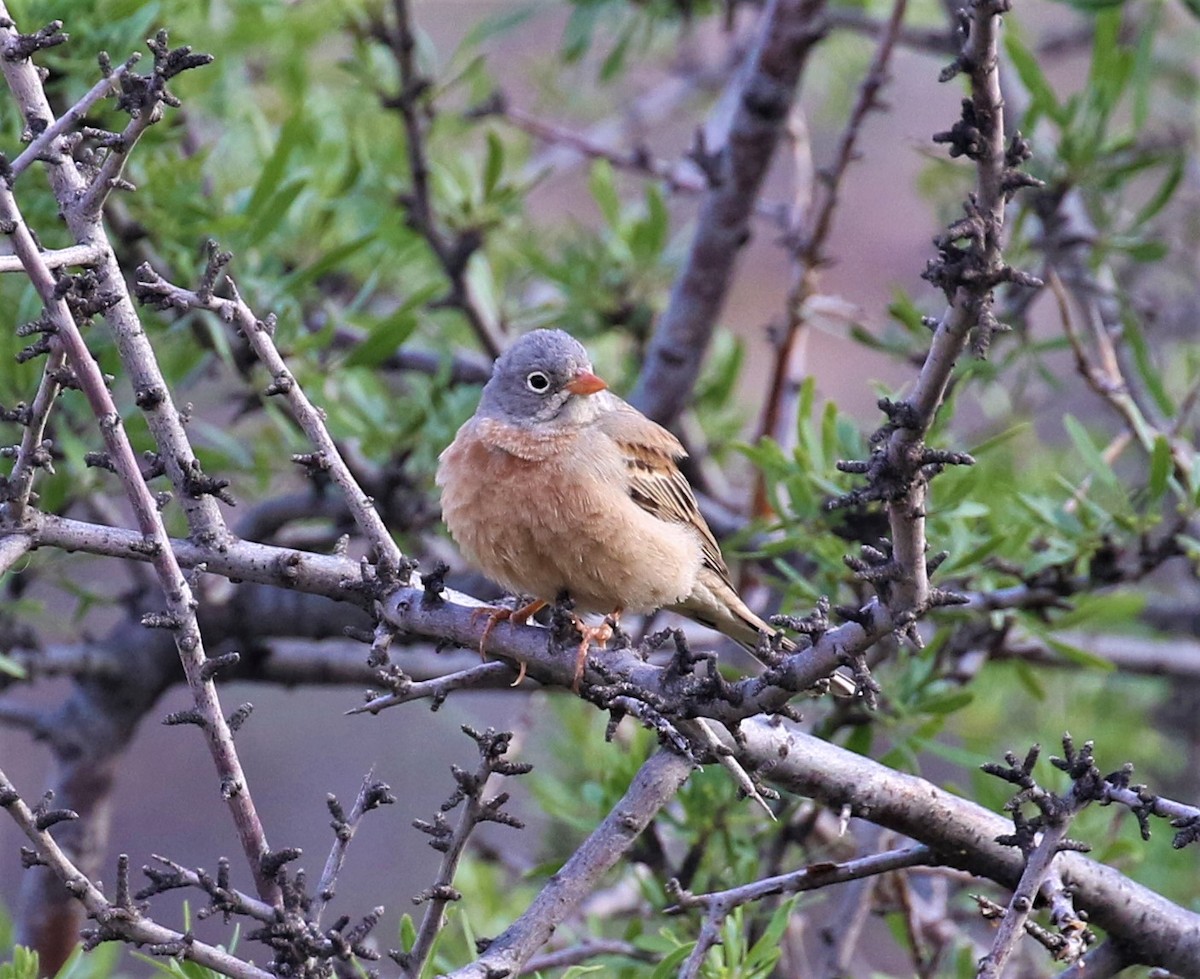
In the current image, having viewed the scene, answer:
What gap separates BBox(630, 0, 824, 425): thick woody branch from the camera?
576cm

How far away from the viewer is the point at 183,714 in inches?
102

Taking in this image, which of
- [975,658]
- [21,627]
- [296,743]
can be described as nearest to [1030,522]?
[975,658]

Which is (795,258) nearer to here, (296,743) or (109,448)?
(109,448)

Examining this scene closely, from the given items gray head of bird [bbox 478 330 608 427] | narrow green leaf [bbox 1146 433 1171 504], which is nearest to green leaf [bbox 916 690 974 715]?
narrow green leaf [bbox 1146 433 1171 504]

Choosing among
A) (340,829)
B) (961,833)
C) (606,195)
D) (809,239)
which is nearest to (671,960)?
(961,833)

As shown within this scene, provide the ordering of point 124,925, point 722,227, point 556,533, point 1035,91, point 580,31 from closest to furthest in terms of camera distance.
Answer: point 124,925, point 556,533, point 1035,91, point 722,227, point 580,31

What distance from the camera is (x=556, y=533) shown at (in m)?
4.26

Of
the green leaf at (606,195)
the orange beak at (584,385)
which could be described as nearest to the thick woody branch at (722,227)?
the green leaf at (606,195)

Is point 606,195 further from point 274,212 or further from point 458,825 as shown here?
point 458,825

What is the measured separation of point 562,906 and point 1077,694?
16.8ft

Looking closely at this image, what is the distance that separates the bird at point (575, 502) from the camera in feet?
14.0

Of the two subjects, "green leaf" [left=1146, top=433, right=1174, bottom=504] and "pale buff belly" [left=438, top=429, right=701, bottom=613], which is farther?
"pale buff belly" [left=438, top=429, right=701, bottom=613]

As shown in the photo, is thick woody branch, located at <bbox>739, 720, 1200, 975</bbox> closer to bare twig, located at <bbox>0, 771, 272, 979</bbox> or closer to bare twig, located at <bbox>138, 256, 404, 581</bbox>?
bare twig, located at <bbox>138, 256, 404, 581</bbox>

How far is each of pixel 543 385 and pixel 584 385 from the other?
0.48ft
